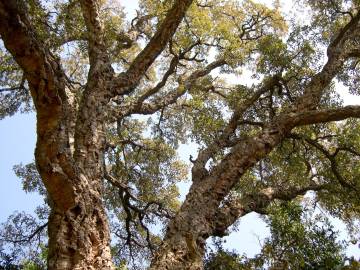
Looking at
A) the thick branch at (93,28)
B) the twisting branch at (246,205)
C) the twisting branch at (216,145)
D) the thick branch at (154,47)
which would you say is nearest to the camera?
the twisting branch at (246,205)

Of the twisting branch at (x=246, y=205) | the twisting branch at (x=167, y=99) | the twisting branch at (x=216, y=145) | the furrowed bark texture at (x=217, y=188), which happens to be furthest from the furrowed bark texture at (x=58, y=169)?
the twisting branch at (x=167, y=99)

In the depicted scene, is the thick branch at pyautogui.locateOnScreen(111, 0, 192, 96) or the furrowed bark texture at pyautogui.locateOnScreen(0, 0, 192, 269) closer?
the furrowed bark texture at pyautogui.locateOnScreen(0, 0, 192, 269)

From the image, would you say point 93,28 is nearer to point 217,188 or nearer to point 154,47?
point 154,47

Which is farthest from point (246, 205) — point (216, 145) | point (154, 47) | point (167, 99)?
point (167, 99)

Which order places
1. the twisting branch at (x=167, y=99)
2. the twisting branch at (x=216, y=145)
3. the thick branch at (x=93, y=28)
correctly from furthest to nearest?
the twisting branch at (x=167, y=99) < the twisting branch at (x=216, y=145) < the thick branch at (x=93, y=28)

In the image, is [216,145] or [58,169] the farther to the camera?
[216,145]

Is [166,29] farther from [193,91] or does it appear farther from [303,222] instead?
[193,91]

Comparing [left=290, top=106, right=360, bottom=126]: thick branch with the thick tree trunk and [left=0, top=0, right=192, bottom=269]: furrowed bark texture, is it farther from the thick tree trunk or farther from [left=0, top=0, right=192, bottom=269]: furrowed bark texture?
the thick tree trunk

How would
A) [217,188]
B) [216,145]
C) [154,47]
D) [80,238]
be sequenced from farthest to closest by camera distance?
[216,145]
[154,47]
[217,188]
[80,238]

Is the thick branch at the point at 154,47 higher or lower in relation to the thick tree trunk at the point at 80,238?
higher

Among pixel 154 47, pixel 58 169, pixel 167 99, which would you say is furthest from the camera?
pixel 167 99

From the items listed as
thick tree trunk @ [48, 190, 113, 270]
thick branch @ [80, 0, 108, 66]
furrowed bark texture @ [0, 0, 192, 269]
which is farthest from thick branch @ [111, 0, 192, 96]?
thick tree trunk @ [48, 190, 113, 270]

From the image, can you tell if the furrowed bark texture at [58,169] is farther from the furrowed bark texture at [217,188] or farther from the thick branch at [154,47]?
the thick branch at [154,47]

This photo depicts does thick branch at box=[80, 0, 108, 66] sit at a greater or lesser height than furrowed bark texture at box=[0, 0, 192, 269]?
greater
